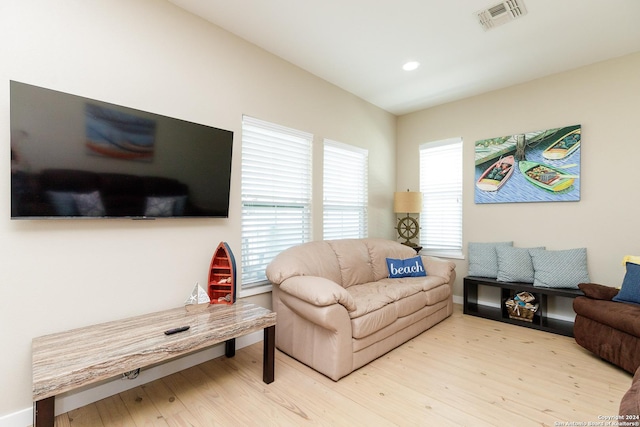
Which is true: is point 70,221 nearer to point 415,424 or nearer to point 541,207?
point 415,424

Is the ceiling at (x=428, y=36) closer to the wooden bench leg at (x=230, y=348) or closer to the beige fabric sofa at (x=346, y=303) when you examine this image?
the beige fabric sofa at (x=346, y=303)

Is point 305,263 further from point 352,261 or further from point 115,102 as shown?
point 115,102

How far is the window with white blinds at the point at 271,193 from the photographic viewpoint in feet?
9.70

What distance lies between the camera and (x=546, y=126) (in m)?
3.62

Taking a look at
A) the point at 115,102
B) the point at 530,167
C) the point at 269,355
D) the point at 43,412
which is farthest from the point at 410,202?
the point at 43,412

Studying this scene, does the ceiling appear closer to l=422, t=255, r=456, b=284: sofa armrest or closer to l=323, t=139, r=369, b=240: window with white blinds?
l=323, t=139, r=369, b=240: window with white blinds

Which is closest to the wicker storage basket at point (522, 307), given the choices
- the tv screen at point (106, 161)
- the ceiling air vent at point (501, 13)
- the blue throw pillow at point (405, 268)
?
the blue throw pillow at point (405, 268)

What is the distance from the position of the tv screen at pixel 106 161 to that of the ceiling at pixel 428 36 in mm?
1118

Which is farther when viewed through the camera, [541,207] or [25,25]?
[541,207]

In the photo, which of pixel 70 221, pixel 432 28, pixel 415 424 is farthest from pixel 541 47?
pixel 70 221

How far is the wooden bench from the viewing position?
1.38 metres

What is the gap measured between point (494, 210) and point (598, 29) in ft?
6.98

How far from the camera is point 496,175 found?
3982mm

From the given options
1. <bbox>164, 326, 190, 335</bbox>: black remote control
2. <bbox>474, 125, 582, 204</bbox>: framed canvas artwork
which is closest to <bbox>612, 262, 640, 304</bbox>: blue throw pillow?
<bbox>474, 125, 582, 204</bbox>: framed canvas artwork
